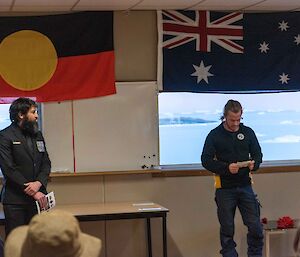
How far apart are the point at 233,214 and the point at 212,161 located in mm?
495

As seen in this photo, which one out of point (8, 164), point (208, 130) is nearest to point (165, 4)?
point (208, 130)

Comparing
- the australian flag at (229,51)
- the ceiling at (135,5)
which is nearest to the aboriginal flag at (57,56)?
the ceiling at (135,5)

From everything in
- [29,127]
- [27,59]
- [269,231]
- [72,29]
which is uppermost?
[72,29]

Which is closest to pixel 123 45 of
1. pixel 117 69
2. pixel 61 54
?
pixel 117 69

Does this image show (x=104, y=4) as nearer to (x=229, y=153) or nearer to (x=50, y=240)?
(x=229, y=153)

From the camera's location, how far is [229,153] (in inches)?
193

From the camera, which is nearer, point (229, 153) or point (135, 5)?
point (229, 153)

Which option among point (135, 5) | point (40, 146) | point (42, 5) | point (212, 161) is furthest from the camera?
point (135, 5)

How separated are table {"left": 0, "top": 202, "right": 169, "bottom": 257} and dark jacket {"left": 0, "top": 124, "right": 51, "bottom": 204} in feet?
1.28

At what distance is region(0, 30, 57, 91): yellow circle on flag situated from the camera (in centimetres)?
520

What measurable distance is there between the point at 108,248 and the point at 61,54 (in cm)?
184

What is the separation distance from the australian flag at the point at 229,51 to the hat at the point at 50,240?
3963 mm

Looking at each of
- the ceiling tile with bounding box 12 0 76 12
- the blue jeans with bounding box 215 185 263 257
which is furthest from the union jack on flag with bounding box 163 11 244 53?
the blue jeans with bounding box 215 185 263 257

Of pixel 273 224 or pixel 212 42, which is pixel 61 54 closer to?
pixel 212 42
